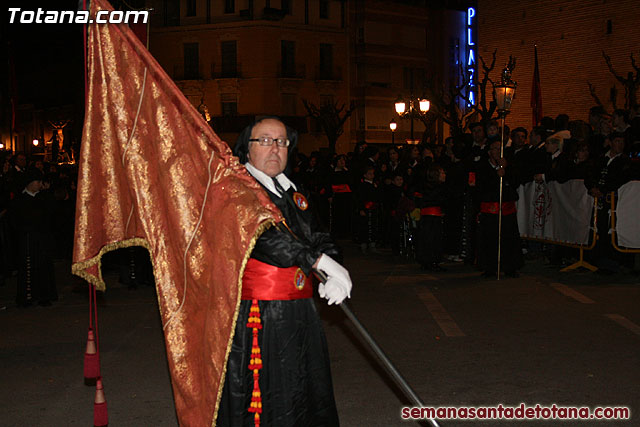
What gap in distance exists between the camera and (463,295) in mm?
10211

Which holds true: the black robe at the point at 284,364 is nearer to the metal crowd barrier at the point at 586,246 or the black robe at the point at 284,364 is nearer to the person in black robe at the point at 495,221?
the person in black robe at the point at 495,221

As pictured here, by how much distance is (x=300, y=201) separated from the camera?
13.2ft

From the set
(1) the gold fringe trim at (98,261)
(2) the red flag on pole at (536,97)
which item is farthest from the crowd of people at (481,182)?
(2) the red flag on pole at (536,97)

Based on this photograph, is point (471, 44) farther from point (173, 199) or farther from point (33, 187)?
point (173, 199)

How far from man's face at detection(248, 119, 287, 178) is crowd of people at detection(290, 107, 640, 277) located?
8.10m

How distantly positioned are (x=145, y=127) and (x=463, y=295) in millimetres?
7185

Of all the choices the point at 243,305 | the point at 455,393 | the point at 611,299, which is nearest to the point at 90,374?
the point at 243,305

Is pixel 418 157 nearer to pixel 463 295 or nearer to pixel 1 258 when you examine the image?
pixel 463 295

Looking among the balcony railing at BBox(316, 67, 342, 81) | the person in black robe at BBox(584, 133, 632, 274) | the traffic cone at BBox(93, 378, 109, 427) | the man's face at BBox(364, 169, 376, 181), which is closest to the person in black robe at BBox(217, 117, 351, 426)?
the traffic cone at BBox(93, 378, 109, 427)

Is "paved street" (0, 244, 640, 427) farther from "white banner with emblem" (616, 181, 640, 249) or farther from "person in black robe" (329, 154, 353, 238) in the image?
"person in black robe" (329, 154, 353, 238)

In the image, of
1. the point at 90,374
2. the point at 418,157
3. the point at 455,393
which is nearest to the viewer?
the point at 90,374

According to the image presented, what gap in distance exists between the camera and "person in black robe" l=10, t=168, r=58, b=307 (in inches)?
395

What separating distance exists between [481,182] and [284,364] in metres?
8.78

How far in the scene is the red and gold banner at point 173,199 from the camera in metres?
3.60
